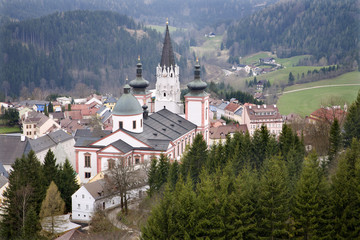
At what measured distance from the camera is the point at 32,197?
46719 millimetres

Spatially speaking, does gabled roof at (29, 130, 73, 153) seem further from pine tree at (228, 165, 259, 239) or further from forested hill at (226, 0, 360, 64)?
forested hill at (226, 0, 360, 64)

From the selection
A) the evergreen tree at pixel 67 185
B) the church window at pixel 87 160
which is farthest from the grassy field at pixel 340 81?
the evergreen tree at pixel 67 185

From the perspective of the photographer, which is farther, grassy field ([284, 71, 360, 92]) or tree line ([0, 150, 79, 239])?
grassy field ([284, 71, 360, 92])

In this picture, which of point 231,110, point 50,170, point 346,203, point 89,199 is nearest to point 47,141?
point 50,170

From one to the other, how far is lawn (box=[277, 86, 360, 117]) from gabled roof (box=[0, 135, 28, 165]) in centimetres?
5698

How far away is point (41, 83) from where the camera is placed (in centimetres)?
18250

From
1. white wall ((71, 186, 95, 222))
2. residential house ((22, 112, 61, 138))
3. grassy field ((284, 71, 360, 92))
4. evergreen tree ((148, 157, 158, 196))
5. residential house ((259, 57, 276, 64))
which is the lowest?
white wall ((71, 186, 95, 222))

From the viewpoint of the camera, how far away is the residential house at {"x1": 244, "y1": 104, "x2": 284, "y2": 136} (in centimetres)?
8975

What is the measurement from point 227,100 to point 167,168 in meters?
68.5

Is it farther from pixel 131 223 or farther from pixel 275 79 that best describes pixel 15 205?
pixel 275 79

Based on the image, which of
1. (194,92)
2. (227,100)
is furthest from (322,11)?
(194,92)

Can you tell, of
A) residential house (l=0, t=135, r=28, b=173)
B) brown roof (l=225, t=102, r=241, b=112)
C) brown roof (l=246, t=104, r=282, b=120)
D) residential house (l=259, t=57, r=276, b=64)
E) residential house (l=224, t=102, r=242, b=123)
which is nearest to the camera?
residential house (l=0, t=135, r=28, b=173)

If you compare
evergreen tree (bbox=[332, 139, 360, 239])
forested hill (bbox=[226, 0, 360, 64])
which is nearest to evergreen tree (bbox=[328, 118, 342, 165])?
evergreen tree (bbox=[332, 139, 360, 239])

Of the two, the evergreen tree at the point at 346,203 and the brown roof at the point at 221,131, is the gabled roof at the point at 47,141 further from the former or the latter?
the evergreen tree at the point at 346,203
